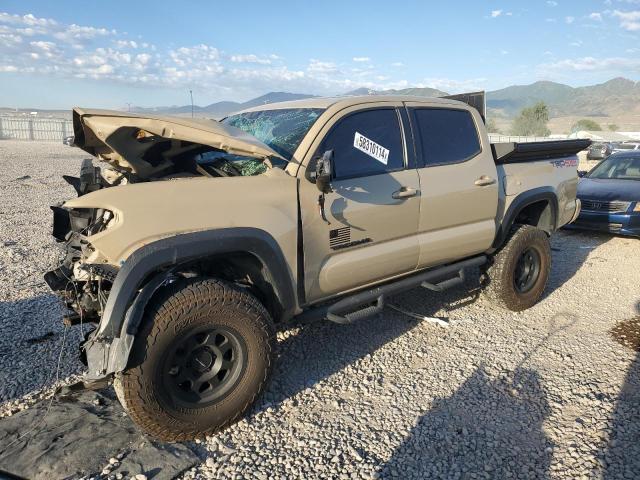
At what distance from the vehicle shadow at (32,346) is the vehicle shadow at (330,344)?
1.52 meters

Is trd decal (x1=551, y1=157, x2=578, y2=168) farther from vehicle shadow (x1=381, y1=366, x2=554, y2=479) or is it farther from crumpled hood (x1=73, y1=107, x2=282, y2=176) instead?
crumpled hood (x1=73, y1=107, x2=282, y2=176)

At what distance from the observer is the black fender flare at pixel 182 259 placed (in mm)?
2523

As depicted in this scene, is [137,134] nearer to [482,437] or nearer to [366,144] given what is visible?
[366,144]

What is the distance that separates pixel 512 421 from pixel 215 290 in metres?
2.08

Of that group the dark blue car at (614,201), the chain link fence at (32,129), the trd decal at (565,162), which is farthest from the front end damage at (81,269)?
the chain link fence at (32,129)

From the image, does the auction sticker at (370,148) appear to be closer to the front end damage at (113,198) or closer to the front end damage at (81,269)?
the front end damage at (113,198)

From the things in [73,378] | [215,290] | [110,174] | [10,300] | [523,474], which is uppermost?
[110,174]

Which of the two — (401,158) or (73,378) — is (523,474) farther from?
(73,378)

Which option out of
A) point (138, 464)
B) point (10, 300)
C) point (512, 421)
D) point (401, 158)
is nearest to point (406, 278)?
point (401, 158)

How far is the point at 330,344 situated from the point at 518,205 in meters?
2.37

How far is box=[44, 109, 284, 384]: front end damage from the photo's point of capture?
2584 mm

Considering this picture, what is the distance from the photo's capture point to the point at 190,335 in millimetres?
2760

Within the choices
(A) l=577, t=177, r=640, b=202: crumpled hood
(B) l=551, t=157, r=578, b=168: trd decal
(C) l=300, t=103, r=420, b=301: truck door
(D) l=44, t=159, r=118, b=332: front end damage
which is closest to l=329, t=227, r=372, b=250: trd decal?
(C) l=300, t=103, r=420, b=301: truck door

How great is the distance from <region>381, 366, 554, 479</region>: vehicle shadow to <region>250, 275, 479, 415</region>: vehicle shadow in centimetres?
89
